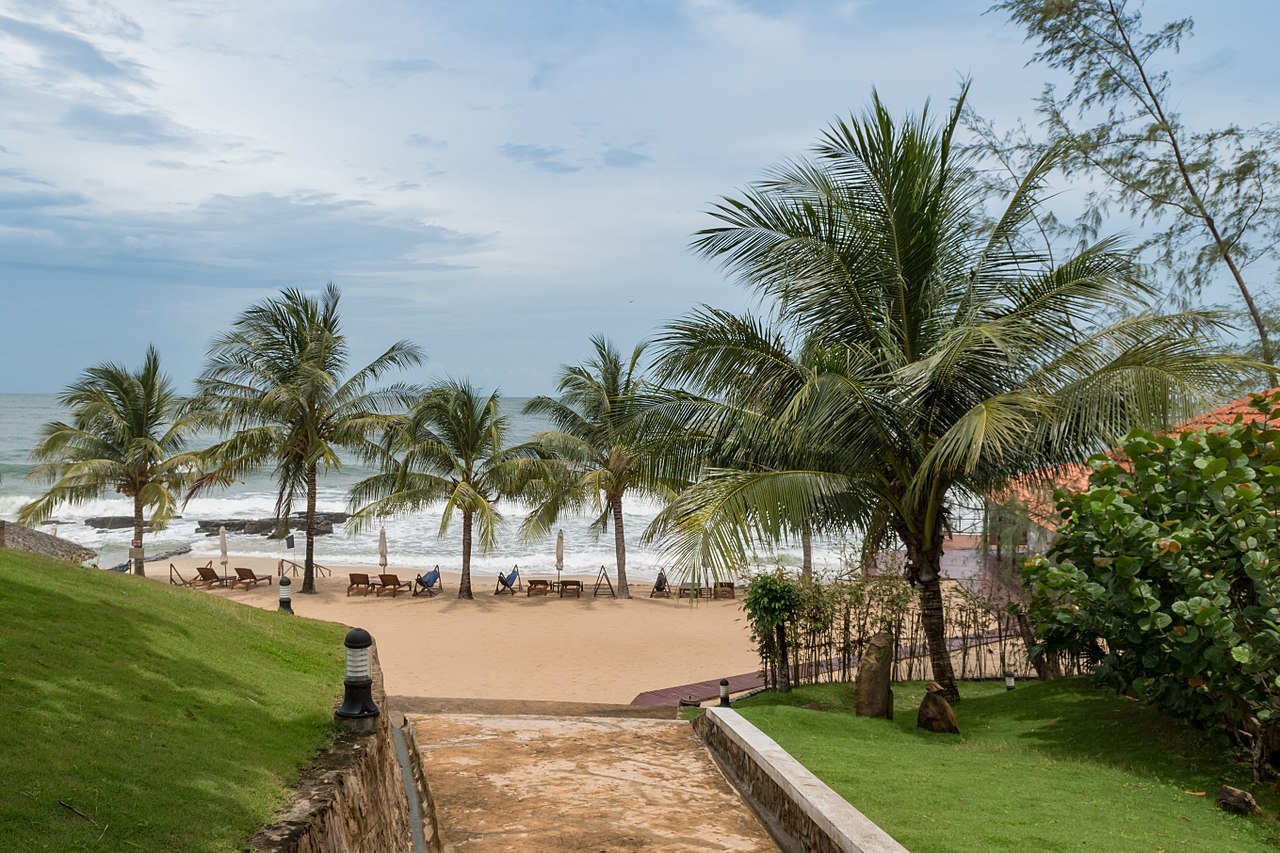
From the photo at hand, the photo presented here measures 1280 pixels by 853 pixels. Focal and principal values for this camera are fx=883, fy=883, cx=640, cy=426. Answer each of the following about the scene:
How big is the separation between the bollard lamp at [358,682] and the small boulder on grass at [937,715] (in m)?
5.81

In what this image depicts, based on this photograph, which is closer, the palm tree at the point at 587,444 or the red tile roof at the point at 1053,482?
the red tile roof at the point at 1053,482

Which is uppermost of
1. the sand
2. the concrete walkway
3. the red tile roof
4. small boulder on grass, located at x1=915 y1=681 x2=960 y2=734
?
the red tile roof

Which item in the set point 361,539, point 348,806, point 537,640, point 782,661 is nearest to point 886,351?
point 782,661

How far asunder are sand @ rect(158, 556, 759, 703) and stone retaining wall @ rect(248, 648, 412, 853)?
26.0 ft

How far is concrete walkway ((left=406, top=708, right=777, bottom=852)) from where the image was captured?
5.71m

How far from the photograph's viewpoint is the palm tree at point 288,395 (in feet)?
72.2

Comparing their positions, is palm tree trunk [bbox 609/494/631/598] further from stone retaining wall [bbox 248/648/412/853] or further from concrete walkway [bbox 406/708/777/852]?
stone retaining wall [bbox 248/648/412/853]

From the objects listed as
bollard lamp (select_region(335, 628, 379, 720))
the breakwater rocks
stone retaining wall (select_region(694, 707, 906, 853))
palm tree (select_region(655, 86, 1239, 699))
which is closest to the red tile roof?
palm tree (select_region(655, 86, 1239, 699))

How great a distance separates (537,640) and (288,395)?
354 inches

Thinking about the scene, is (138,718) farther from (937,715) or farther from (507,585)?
(507,585)

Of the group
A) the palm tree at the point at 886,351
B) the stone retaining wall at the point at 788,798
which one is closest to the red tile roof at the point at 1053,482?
the palm tree at the point at 886,351

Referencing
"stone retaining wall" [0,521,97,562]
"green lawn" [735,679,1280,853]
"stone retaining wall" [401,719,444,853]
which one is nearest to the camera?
"green lawn" [735,679,1280,853]

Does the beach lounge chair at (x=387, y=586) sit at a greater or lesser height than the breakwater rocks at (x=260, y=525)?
lesser

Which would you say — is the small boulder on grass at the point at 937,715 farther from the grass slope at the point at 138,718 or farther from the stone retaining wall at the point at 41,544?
the stone retaining wall at the point at 41,544
